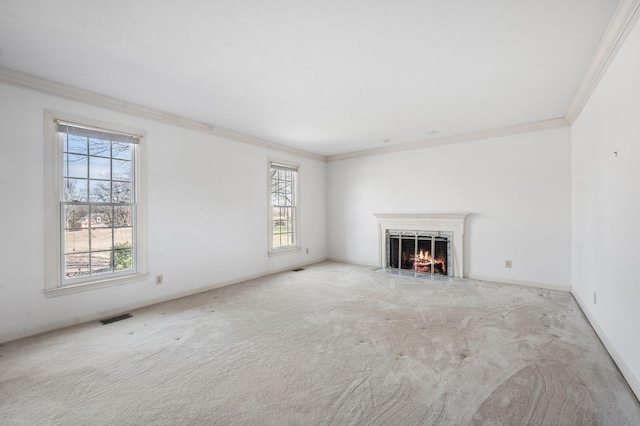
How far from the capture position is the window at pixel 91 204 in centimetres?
312

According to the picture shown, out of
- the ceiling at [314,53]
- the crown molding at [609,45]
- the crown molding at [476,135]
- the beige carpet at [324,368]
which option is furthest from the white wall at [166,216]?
the crown molding at [609,45]

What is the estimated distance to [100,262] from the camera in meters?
3.50

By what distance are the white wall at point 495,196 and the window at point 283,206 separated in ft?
5.03

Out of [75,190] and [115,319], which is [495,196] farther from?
[75,190]

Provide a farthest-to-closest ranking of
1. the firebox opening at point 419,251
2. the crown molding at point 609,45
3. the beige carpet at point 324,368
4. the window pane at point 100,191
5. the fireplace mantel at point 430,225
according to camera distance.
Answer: the firebox opening at point 419,251, the fireplace mantel at point 430,225, the window pane at point 100,191, the crown molding at point 609,45, the beige carpet at point 324,368

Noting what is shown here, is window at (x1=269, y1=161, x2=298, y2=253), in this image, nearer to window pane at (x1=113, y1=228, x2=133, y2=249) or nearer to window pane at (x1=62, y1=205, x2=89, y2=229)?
window pane at (x1=113, y1=228, x2=133, y2=249)

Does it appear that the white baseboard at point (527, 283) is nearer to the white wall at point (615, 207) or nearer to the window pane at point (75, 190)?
the white wall at point (615, 207)

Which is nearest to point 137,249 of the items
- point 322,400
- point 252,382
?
point 252,382

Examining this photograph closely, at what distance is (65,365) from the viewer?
2.39 metres

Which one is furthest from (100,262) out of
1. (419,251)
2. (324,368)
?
(419,251)

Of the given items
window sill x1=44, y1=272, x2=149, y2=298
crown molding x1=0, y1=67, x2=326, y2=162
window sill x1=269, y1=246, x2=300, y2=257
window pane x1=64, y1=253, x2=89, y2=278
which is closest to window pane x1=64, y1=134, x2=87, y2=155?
crown molding x1=0, y1=67, x2=326, y2=162

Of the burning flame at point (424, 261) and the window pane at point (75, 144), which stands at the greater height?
the window pane at point (75, 144)

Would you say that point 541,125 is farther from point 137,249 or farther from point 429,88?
point 137,249

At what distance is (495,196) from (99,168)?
5.83 metres
